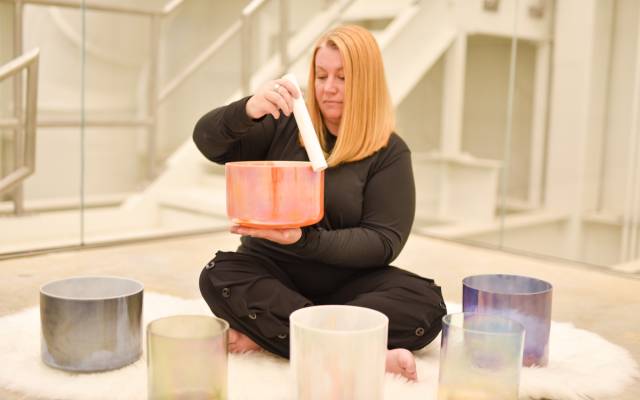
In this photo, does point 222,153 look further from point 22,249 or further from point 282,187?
point 22,249

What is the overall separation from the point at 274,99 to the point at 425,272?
105 cm

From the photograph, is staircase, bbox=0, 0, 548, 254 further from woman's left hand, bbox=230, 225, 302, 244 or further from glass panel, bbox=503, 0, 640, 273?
woman's left hand, bbox=230, 225, 302, 244

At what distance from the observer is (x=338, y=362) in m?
1.03

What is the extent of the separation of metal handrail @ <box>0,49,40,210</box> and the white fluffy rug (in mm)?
761

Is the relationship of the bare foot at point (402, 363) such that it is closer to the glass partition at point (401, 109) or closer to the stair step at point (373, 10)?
the glass partition at point (401, 109)

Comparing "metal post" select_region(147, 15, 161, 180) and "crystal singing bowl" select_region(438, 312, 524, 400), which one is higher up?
"metal post" select_region(147, 15, 161, 180)

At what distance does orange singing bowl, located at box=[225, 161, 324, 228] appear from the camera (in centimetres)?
118

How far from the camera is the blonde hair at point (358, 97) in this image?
141 cm

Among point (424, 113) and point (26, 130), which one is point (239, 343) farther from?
point (424, 113)

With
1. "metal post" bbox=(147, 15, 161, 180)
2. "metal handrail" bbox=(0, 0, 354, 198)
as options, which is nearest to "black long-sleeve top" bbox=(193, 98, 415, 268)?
"metal handrail" bbox=(0, 0, 354, 198)

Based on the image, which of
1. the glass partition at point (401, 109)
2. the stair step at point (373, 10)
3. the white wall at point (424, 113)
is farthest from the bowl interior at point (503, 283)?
the stair step at point (373, 10)

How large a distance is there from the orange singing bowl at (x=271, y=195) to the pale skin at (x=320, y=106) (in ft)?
0.08

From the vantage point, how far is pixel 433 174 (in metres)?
2.91

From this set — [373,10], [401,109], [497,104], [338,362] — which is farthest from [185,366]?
[373,10]
